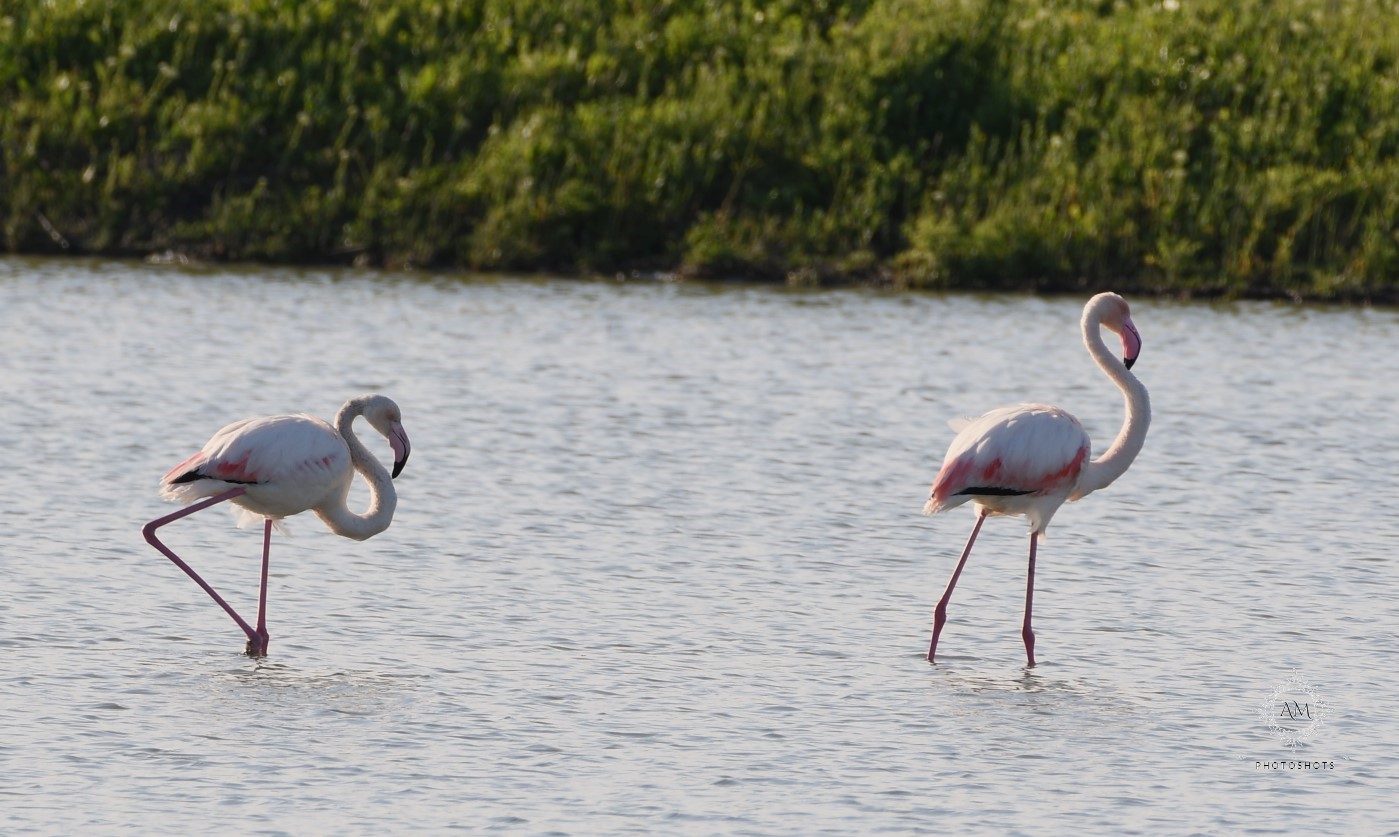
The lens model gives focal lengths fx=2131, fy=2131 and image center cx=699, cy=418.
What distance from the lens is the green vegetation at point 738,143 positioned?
18.1 m

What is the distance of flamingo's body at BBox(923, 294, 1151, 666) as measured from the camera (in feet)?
24.3

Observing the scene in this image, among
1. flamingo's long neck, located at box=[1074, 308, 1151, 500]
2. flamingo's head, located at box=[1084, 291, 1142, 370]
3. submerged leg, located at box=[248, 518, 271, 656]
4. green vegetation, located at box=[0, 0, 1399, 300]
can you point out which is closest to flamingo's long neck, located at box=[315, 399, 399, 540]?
submerged leg, located at box=[248, 518, 271, 656]

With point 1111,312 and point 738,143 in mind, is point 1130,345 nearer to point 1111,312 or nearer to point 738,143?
point 1111,312

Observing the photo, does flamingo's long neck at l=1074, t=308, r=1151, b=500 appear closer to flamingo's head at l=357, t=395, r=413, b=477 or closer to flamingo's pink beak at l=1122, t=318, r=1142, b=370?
flamingo's pink beak at l=1122, t=318, r=1142, b=370

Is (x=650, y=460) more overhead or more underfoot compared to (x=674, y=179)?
more underfoot

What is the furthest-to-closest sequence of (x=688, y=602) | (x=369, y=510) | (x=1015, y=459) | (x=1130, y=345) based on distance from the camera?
1. (x=688, y=602)
2. (x=1130, y=345)
3. (x=369, y=510)
4. (x=1015, y=459)

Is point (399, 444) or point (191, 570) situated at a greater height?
point (399, 444)

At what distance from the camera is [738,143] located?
1897 centimetres

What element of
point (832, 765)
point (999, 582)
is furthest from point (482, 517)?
point (832, 765)

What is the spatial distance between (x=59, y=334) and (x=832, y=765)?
10080mm

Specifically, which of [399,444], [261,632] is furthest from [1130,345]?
[261,632]

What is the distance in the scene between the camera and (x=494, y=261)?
1845cm

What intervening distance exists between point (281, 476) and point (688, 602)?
1639 mm

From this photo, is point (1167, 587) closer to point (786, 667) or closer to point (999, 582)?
point (999, 582)
